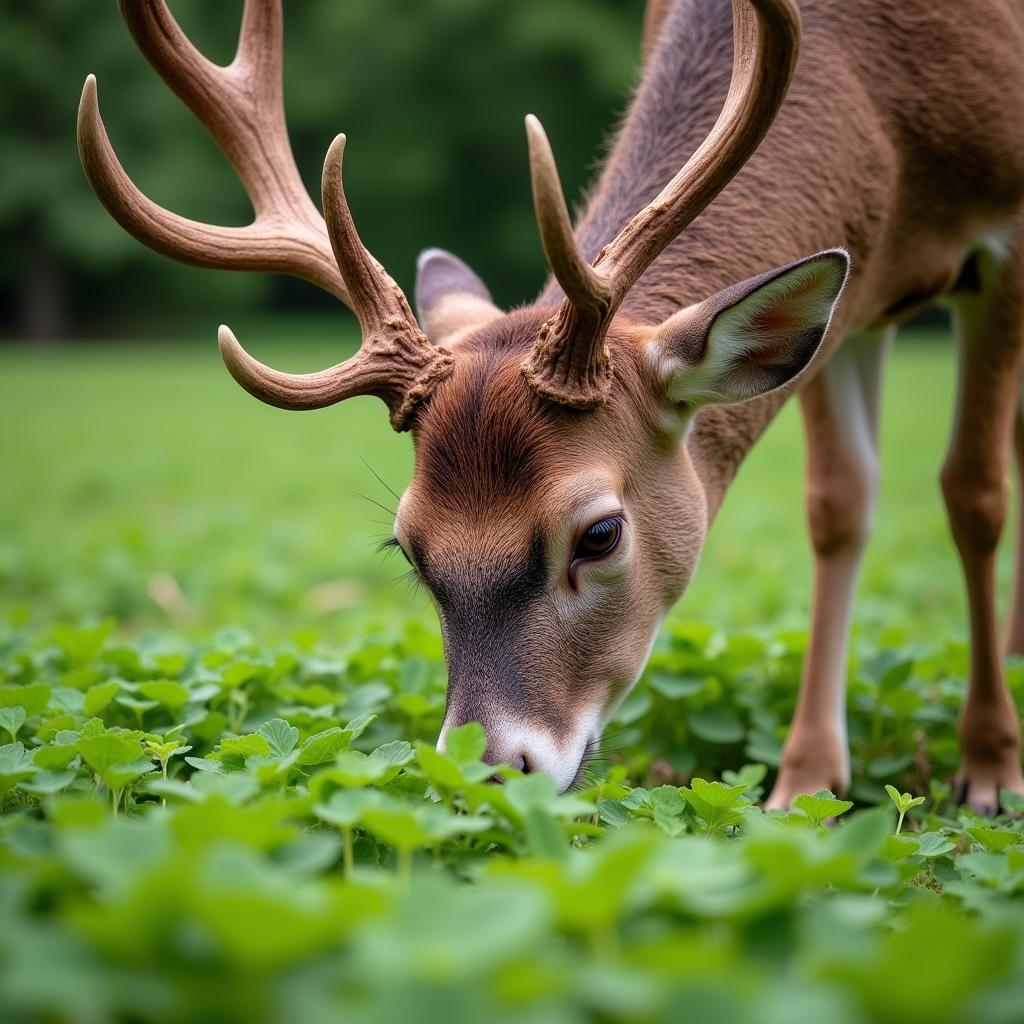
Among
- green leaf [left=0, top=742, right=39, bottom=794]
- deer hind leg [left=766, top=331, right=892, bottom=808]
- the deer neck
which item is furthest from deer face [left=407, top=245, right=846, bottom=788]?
deer hind leg [left=766, top=331, right=892, bottom=808]

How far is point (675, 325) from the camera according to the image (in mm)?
3186

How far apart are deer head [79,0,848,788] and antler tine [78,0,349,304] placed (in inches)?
0.7

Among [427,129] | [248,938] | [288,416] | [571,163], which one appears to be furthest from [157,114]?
[248,938]

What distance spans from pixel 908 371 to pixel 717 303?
2109 cm

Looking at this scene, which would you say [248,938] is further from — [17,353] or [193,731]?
[17,353]

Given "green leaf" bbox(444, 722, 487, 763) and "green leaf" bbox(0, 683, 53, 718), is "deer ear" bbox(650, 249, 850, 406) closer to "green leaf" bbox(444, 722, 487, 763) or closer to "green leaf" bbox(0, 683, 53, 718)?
"green leaf" bbox(444, 722, 487, 763)

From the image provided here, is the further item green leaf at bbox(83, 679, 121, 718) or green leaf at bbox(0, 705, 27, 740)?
green leaf at bbox(83, 679, 121, 718)

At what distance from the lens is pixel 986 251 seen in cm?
410

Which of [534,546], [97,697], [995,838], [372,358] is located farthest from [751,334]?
[97,697]

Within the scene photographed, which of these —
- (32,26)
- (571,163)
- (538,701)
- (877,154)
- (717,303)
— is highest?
(32,26)

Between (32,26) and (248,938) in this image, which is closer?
(248,938)

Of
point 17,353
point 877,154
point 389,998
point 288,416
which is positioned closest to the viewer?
point 389,998

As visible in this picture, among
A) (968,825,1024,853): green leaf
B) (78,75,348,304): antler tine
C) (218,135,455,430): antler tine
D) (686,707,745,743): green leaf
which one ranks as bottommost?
(686,707,745,743): green leaf

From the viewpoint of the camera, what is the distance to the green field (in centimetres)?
135
